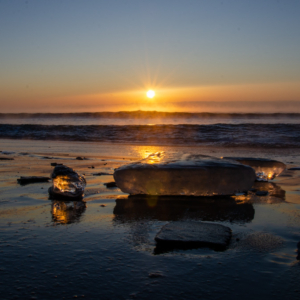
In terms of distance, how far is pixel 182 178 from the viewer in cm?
300

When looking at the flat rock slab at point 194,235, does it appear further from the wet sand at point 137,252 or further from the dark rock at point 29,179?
the dark rock at point 29,179

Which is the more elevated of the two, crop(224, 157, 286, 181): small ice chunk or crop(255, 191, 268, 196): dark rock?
crop(224, 157, 286, 181): small ice chunk

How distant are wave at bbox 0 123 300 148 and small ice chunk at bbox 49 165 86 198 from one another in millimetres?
8485

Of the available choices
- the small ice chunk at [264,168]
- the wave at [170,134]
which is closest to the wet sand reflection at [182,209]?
the small ice chunk at [264,168]

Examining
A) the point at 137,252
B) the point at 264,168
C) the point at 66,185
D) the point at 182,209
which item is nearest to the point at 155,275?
the point at 137,252

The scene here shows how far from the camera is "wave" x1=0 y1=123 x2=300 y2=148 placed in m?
12.3

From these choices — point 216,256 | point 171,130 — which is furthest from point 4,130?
point 216,256

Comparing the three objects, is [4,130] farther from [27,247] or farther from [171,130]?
[27,247]

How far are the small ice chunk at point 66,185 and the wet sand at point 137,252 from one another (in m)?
0.18

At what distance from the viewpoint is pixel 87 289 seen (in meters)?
1.31

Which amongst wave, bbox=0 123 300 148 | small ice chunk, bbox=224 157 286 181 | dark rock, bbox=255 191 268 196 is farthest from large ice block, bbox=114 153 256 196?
wave, bbox=0 123 300 148

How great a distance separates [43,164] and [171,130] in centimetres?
1037

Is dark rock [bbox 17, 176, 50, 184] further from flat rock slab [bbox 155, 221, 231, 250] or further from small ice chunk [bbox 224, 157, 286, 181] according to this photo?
small ice chunk [bbox 224, 157, 286, 181]

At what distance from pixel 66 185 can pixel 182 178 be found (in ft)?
3.45
